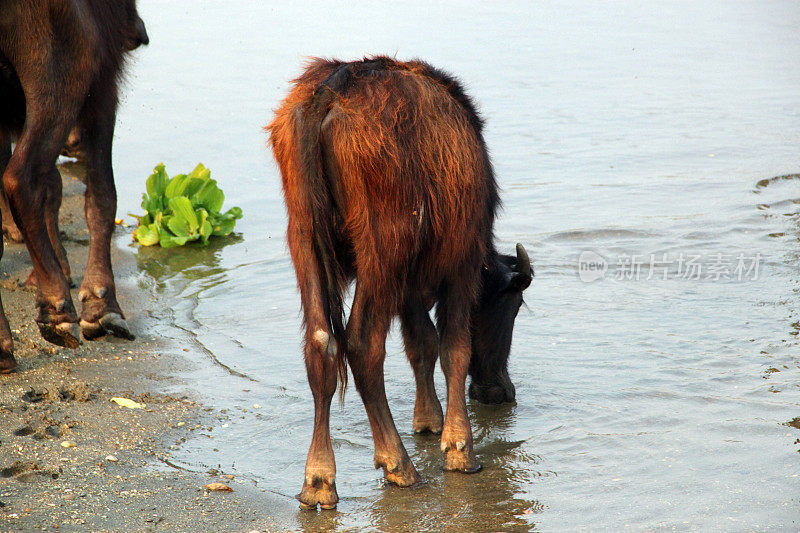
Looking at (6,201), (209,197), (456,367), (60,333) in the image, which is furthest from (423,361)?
(6,201)

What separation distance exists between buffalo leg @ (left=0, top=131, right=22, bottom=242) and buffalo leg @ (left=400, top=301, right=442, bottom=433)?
2948 millimetres

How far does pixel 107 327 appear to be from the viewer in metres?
6.16

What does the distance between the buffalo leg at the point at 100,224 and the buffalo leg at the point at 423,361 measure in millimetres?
2192

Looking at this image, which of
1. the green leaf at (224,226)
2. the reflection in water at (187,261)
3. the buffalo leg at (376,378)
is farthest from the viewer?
the green leaf at (224,226)

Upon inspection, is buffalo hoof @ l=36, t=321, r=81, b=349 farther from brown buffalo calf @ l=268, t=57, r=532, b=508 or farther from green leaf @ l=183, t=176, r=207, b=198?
green leaf @ l=183, t=176, r=207, b=198

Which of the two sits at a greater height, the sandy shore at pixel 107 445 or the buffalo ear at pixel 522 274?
the buffalo ear at pixel 522 274

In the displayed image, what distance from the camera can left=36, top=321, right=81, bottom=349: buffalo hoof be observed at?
5480mm

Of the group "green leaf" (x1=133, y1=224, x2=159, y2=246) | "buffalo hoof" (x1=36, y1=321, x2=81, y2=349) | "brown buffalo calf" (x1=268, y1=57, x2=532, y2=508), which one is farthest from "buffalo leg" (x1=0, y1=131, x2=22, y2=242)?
"brown buffalo calf" (x1=268, y1=57, x2=532, y2=508)

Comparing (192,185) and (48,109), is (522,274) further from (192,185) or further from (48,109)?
(192,185)

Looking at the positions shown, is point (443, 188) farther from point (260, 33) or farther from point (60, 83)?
point (260, 33)

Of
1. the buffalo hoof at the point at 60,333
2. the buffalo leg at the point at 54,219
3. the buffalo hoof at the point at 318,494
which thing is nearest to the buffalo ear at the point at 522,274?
the buffalo hoof at the point at 318,494

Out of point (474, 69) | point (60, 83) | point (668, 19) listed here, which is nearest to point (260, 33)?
point (474, 69)

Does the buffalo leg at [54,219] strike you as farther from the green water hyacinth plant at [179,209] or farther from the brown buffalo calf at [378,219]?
the brown buffalo calf at [378,219]

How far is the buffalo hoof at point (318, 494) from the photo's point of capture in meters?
4.08
